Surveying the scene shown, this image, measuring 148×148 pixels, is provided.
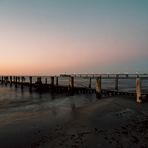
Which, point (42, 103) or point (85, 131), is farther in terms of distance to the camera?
point (42, 103)

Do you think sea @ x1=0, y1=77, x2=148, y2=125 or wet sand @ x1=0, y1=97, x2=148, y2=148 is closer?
wet sand @ x1=0, y1=97, x2=148, y2=148

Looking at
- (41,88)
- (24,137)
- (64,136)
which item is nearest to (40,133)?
(24,137)

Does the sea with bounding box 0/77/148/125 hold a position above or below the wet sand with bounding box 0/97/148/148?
below

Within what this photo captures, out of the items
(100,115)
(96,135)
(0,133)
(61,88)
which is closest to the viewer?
(96,135)

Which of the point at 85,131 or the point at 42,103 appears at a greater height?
the point at 85,131

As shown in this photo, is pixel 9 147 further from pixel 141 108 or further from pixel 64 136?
pixel 141 108

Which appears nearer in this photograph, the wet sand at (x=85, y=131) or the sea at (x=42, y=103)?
the wet sand at (x=85, y=131)

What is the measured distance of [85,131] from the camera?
979cm

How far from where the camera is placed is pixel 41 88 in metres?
41.0

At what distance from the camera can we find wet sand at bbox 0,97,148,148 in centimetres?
817

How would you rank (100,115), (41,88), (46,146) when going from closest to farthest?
(46,146) < (100,115) < (41,88)

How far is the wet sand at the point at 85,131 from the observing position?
8172 mm

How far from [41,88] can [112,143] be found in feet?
111

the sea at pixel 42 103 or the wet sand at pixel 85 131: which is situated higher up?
the wet sand at pixel 85 131
